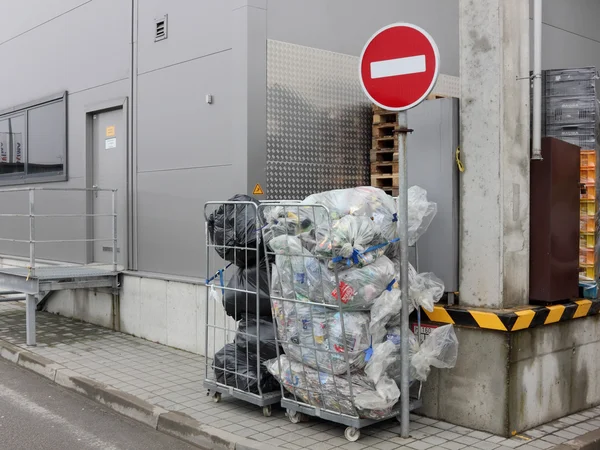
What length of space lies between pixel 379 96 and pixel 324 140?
9.19 feet

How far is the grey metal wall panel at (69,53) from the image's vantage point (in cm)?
930

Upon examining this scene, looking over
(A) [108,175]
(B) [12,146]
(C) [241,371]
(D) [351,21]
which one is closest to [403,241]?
(C) [241,371]

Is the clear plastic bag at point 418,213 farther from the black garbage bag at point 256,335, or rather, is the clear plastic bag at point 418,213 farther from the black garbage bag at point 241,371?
the black garbage bag at point 241,371

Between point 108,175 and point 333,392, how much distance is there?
6072 mm

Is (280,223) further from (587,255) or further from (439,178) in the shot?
(587,255)

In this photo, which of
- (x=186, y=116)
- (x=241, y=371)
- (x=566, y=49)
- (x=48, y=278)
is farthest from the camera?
(x=566, y=49)

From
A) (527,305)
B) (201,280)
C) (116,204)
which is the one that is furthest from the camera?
(116,204)

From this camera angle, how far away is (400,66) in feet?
15.8

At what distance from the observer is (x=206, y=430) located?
17.0 feet

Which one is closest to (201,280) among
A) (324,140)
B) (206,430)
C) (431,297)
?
(324,140)

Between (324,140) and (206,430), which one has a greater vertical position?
(324,140)

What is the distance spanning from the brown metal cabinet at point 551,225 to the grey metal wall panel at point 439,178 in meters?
0.65

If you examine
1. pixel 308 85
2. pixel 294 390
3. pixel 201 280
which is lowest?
pixel 294 390

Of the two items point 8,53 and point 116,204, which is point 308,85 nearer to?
point 116,204
